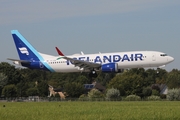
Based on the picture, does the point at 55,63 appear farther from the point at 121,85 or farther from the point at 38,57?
the point at 121,85

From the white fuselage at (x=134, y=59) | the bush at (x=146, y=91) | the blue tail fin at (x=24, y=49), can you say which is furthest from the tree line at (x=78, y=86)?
the white fuselage at (x=134, y=59)

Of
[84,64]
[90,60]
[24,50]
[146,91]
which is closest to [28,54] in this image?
[24,50]

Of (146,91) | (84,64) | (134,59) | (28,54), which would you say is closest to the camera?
(134,59)

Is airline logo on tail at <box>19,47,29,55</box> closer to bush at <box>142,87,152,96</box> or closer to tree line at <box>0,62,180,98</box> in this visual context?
tree line at <box>0,62,180,98</box>

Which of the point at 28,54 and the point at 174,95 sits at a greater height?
the point at 28,54

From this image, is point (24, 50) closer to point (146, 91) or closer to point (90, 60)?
point (90, 60)

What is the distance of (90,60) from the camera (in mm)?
75938

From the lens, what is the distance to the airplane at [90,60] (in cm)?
7169

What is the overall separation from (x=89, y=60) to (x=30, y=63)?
9.56 meters

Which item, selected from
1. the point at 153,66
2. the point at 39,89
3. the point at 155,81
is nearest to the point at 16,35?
the point at 153,66

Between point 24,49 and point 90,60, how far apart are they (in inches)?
514

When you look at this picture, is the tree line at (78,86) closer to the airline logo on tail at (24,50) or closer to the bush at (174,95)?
the bush at (174,95)

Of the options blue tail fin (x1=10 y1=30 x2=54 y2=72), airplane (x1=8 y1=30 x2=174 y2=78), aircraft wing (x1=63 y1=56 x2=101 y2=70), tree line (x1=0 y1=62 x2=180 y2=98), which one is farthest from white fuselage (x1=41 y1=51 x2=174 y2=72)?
tree line (x1=0 y1=62 x2=180 y2=98)

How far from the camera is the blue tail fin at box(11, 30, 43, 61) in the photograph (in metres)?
81.4
